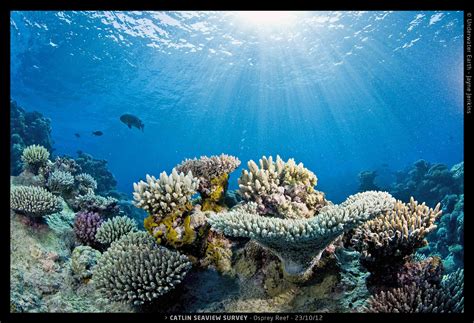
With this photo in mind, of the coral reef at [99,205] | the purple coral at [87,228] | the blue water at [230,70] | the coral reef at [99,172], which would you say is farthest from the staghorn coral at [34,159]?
the coral reef at [99,172]

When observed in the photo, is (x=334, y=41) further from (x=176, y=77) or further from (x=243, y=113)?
(x=243, y=113)

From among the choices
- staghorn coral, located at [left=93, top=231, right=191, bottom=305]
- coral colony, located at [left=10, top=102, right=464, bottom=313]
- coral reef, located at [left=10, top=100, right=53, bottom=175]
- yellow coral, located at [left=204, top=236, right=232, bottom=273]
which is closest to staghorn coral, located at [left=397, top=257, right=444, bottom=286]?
coral colony, located at [left=10, top=102, right=464, bottom=313]

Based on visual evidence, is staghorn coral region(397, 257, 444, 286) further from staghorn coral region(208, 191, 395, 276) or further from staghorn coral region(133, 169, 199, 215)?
staghorn coral region(133, 169, 199, 215)

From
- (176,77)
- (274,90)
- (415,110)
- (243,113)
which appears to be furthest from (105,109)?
(415,110)

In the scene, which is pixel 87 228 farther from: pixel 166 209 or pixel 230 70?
→ pixel 230 70

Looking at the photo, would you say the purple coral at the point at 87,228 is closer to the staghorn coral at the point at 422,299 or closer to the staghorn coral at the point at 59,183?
the staghorn coral at the point at 59,183

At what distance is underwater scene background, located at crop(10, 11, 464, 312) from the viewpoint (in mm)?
3578

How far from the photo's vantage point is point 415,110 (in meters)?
72.2

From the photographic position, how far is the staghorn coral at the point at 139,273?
350cm

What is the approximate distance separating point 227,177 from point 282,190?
1246 millimetres

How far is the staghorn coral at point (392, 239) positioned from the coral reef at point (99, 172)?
19024mm

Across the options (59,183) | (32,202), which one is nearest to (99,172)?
(59,183)

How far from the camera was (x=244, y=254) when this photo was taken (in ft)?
13.8
